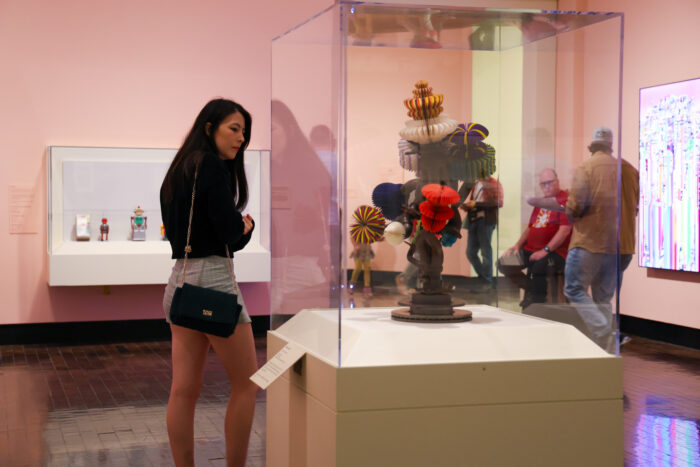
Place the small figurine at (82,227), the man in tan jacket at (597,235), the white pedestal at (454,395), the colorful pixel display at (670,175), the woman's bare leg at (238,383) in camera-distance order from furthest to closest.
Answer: the small figurine at (82,227), the colorful pixel display at (670,175), the woman's bare leg at (238,383), the man in tan jacket at (597,235), the white pedestal at (454,395)

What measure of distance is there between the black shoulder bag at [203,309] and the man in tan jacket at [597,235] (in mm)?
1122

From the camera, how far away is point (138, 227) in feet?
25.0

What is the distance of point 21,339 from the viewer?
7586 millimetres

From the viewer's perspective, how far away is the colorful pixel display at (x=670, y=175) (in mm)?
6980

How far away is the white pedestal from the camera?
90.3 inches

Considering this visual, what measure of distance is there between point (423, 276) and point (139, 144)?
18.7 feet

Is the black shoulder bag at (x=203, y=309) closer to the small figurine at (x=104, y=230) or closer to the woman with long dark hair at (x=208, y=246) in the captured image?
the woman with long dark hair at (x=208, y=246)

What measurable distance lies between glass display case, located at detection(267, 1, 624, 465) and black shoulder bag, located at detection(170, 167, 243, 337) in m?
0.19

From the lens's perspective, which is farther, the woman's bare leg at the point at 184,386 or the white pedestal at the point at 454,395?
the woman's bare leg at the point at 184,386

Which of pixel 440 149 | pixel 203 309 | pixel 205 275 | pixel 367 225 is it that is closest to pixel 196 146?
pixel 205 275

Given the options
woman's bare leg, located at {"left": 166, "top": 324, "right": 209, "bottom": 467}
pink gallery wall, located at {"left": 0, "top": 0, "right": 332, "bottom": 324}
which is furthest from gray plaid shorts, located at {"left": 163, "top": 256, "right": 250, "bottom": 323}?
pink gallery wall, located at {"left": 0, "top": 0, "right": 332, "bottom": 324}

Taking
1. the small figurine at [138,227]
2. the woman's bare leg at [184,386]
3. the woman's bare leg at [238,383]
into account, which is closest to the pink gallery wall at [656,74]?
the small figurine at [138,227]

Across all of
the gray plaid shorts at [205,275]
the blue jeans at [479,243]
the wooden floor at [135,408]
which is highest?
the blue jeans at [479,243]

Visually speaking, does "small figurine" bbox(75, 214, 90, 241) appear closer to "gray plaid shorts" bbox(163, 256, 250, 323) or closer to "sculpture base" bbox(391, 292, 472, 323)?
"gray plaid shorts" bbox(163, 256, 250, 323)
